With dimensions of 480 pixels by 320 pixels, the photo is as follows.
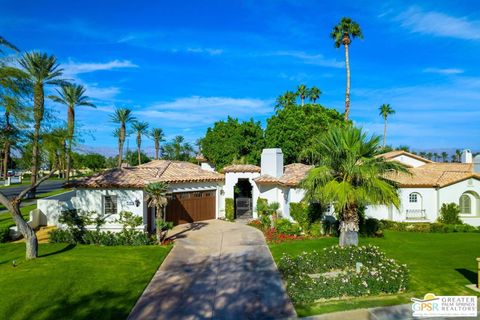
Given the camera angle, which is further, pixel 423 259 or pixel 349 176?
pixel 423 259

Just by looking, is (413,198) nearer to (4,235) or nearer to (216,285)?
(216,285)

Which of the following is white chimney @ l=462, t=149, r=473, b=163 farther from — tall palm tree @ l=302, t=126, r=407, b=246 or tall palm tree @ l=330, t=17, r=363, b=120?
tall palm tree @ l=302, t=126, r=407, b=246

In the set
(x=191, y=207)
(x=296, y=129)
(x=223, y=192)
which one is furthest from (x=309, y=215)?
(x=296, y=129)

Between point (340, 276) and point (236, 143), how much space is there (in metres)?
30.7

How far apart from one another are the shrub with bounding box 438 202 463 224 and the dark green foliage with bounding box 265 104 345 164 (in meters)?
14.5

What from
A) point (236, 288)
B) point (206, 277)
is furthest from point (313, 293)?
point (206, 277)

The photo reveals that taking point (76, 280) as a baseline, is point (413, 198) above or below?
above

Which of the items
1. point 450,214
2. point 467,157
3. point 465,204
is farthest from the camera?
point 467,157

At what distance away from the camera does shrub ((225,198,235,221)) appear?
90.3ft

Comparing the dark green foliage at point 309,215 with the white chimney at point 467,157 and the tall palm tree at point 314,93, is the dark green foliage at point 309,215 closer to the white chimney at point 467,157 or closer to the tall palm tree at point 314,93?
the white chimney at point 467,157

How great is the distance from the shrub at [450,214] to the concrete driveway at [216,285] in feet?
48.2

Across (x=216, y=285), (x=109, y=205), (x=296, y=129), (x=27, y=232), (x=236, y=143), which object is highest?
(x=296, y=129)

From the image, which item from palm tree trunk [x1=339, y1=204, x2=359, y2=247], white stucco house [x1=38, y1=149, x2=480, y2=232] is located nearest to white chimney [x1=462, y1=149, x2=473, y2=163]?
white stucco house [x1=38, y1=149, x2=480, y2=232]

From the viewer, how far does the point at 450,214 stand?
2467cm
